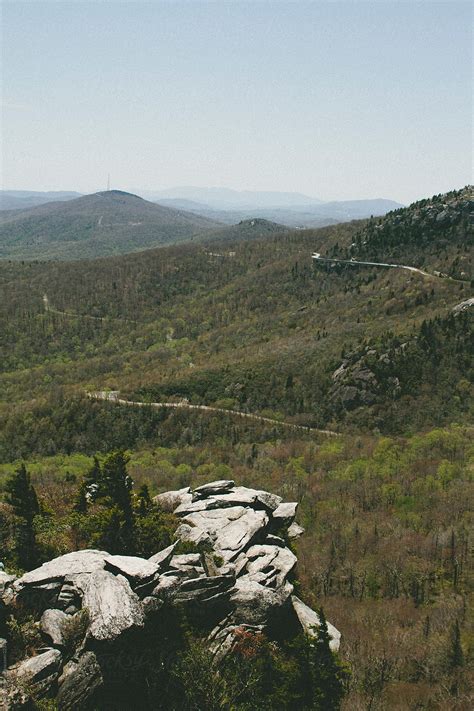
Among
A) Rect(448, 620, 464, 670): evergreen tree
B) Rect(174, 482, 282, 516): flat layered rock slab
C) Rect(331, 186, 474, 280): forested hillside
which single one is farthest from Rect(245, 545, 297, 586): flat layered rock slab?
Rect(331, 186, 474, 280): forested hillside

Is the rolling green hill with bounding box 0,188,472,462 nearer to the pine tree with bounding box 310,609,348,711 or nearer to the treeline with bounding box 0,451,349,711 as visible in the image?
the pine tree with bounding box 310,609,348,711

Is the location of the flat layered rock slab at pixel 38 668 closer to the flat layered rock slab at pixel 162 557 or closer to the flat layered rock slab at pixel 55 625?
the flat layered rock slab at pixel 55 625

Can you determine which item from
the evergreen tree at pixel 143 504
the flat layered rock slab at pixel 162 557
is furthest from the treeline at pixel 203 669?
the evergreen tree at pixel 143 504

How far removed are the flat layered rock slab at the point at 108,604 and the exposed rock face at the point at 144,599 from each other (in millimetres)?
40

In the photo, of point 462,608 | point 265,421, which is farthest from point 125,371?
point 462,608

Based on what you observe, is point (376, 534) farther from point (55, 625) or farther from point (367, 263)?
point (367, 263)

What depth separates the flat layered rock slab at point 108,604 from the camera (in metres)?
20.1

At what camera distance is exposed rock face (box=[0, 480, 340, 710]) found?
19.7 m

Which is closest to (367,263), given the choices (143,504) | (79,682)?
(143,504)

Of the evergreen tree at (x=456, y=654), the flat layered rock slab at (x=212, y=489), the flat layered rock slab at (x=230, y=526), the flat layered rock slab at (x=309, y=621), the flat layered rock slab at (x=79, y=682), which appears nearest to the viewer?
the flat layered rock slab at (x=79, y=682)

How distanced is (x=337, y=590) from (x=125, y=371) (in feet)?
303

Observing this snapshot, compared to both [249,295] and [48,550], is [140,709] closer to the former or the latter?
[48,550]

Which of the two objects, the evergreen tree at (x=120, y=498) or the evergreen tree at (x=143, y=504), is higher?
the evergreen tree at (x=120, y=498)

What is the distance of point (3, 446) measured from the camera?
83750mm
